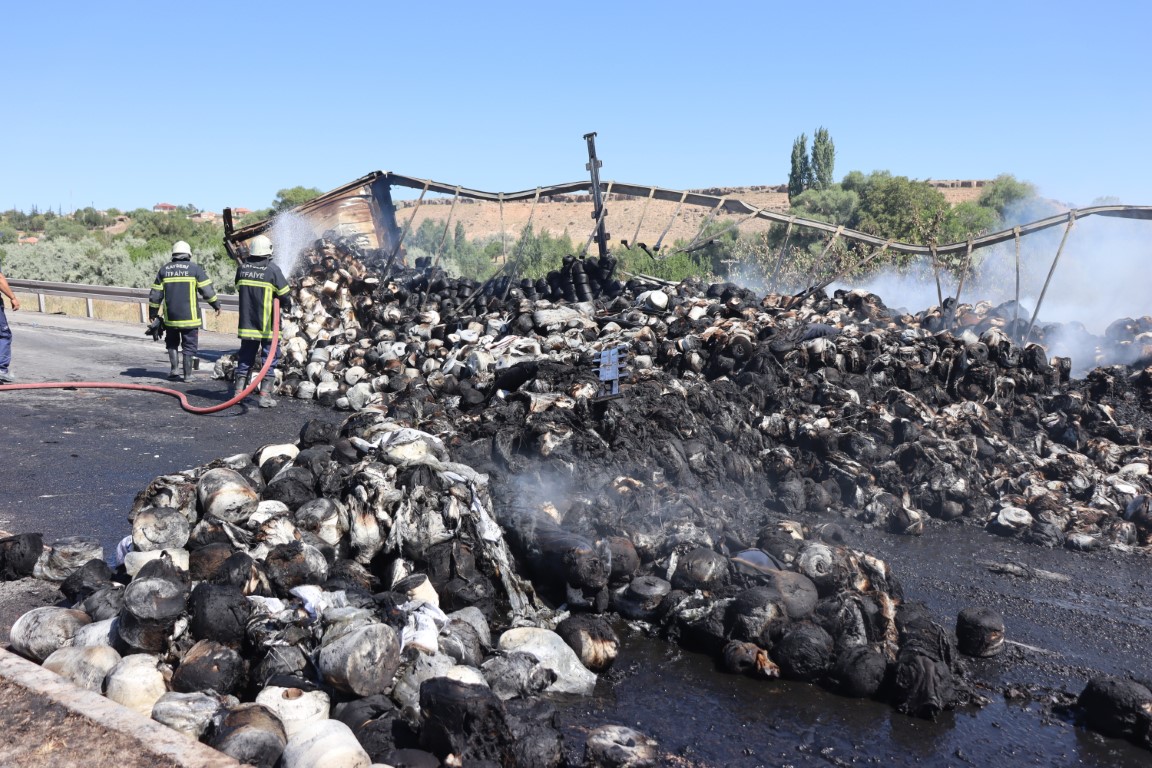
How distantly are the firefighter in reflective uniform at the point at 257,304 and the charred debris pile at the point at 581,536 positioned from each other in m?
1.58

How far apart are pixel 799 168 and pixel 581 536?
174 feet

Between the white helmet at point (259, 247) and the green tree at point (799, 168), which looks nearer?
the white helmet at point (259, 247)

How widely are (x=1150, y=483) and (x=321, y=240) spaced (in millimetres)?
11227

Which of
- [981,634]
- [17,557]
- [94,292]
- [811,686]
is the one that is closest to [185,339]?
[17,557]

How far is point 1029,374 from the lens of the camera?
873cm

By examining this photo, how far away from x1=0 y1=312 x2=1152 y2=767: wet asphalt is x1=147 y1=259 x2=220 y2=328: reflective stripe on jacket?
1.87 metres

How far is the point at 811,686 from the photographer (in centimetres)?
441

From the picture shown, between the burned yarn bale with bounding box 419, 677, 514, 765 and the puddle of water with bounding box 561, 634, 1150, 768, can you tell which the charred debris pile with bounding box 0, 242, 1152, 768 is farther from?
the puddle of water with bounding box 561, 634, 1150, 768

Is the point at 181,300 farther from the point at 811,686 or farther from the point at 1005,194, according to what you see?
the point at 1005,194

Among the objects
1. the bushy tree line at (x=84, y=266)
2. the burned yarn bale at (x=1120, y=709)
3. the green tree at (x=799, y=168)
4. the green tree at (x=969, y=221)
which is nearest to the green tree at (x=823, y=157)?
the green tree at (x=799, y=168)

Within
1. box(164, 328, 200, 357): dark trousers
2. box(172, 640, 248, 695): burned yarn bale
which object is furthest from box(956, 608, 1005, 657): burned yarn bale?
box(164, 328, 200, 357): dark trousers

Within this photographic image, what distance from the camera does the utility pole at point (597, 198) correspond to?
42.4 ft

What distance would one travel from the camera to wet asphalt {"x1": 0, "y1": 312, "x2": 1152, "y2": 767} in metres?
3.89

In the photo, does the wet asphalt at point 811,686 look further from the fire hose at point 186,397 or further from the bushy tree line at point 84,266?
the bushy tree line at point 84,266
